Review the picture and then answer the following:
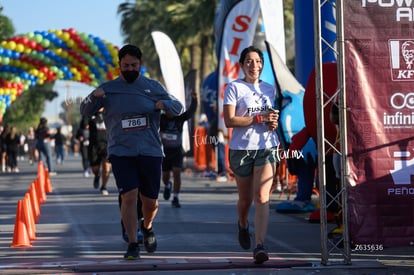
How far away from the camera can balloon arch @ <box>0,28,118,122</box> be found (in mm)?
29938

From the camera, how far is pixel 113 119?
31.8 feet

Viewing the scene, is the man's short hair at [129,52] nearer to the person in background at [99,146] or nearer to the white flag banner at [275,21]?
the person in background at [99,146]

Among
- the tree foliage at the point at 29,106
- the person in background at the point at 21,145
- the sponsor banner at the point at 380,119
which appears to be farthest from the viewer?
the tree foliage at the point at 29,106

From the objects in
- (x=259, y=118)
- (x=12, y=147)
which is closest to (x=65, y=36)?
(x=12, y=147)

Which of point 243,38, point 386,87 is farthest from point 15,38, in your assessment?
point 386,87

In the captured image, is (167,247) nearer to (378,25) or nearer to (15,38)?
(378,25)

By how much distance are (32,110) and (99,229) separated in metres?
78.6

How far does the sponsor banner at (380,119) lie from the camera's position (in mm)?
8992

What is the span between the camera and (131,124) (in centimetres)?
960

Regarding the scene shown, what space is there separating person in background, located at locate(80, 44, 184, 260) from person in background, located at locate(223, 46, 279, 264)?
0.58 m

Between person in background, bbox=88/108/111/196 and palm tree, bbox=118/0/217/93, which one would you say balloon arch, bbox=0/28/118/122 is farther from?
palm tree, bbox=118/0/217/93

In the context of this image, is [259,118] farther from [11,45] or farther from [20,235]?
[11,45]

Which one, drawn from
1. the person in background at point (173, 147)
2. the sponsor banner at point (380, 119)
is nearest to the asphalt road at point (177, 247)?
the sponsor banner at point (380, 119)

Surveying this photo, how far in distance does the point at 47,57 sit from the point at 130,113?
2137 cm
